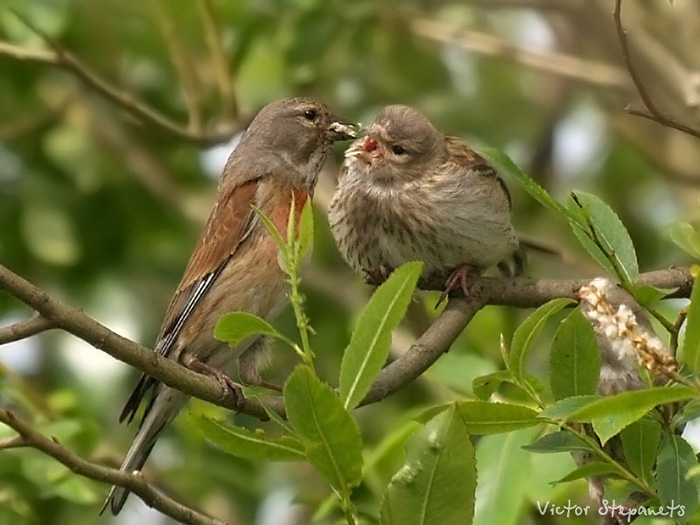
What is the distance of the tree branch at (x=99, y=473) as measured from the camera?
3055 mm

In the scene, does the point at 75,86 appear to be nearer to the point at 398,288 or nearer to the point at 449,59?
the point at 449,59

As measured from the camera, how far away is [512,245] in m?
4.97

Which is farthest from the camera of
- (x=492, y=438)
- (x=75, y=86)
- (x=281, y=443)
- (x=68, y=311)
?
(x=75, y=86)

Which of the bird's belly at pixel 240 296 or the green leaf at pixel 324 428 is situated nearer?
the green leaf at pixel 324 428

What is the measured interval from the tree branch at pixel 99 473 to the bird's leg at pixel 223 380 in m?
0.48

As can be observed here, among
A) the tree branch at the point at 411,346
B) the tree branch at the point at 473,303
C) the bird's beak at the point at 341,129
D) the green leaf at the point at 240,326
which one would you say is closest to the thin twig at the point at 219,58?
the bird's beak at the point at 341,129

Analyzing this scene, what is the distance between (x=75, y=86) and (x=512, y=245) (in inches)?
139

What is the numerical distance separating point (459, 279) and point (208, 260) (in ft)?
4.33

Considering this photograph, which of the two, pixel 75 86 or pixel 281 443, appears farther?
pixel 75 86

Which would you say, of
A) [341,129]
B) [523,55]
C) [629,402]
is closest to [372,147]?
[341,129]

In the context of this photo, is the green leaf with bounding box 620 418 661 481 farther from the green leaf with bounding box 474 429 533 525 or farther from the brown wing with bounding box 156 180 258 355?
the brown wing with bounding box 156 180 258 355

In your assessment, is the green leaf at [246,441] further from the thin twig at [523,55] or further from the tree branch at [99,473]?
the thin twig at [523,55]

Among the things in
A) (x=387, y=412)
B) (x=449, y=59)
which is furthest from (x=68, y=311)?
(x=449, y=59)

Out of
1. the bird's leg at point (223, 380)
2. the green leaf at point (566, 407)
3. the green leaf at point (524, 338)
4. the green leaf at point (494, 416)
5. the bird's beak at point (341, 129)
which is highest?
the bird's beak at point (341, 129)
